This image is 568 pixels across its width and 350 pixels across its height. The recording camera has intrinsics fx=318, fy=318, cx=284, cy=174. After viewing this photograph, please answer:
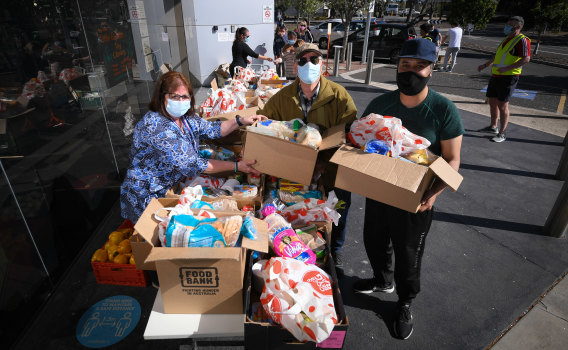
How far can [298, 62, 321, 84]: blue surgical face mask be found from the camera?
8.60 ft

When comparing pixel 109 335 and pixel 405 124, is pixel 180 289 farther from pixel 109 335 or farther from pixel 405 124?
pixel 405 124

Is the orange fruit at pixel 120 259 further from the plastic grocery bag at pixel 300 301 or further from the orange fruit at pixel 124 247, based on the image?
the plastic grocery bag at pixel 300 301

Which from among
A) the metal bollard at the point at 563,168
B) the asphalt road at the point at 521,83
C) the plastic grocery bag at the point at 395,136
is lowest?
the metal bollard at the point at 563,168

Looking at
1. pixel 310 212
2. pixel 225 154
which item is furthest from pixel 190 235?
pixel 225 154

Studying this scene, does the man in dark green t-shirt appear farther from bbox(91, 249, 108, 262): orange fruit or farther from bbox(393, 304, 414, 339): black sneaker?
bbox(91, 249, 108, 262): orange fruit

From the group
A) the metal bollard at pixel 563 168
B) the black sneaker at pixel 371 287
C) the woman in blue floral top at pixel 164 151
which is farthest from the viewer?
the metal bollard at pixel 563 168

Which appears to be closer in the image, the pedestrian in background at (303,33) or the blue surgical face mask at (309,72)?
the blue surgical face mask at (309,72)

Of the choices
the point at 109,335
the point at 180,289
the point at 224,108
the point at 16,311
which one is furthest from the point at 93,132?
the point at 180,289

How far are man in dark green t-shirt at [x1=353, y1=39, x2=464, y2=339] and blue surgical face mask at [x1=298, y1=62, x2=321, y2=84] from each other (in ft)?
1.77

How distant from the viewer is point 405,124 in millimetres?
2303

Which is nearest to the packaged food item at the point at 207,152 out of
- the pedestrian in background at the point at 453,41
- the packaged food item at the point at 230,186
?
the packaged food item at the point at 230,186

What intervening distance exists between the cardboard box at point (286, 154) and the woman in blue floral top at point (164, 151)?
4.8 inches

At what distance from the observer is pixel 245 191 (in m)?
2.55

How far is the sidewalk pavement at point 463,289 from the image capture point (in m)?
2.76
